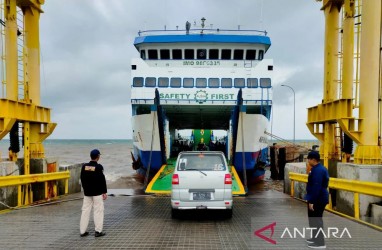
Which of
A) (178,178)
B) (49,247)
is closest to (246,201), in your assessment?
(178,178)

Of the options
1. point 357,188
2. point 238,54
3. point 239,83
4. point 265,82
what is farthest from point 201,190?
point 238,54

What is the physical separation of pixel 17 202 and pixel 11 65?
4.26 m

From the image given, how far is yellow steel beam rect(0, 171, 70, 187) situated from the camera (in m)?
9.58

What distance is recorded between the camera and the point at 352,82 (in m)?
10.9

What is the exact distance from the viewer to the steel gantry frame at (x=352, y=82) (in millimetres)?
9656

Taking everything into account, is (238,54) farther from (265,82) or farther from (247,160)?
(247,160)

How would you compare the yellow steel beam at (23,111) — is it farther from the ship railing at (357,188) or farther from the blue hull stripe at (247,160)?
the ship railing at (357,188)

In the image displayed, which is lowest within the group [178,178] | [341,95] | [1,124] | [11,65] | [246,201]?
[246,201]

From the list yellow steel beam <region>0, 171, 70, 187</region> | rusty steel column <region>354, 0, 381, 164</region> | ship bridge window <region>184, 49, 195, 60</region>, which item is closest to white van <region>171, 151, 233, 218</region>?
rusty steel column <region>354, 0, 381, 164</region>

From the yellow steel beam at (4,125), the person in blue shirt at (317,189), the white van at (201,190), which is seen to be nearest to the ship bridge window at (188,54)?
the yellow steel beam at (4,125)

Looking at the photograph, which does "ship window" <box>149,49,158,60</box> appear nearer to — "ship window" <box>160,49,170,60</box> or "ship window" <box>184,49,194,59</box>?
"ship window" <box>160,49,170,60</box>

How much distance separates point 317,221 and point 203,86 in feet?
40.0

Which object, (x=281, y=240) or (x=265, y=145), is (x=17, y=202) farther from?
(x=265, y=145)

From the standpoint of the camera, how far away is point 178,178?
27.7 feet
